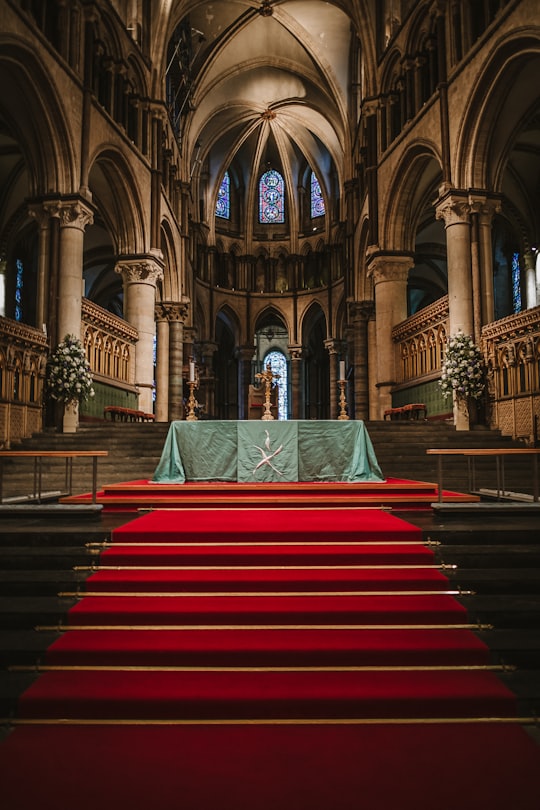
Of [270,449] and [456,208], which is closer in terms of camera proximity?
[270,449]

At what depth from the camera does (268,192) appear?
3312 centimetres

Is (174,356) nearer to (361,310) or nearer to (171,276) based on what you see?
(171,276)

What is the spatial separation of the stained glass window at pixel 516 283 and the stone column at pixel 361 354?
16.4 ft

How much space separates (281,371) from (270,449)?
31295 mm

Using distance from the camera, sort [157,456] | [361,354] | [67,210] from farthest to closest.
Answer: [361,354]
[67,210]
[157,456]

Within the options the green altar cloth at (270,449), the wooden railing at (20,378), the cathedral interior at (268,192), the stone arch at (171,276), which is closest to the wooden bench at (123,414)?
the cathedral interior at (268,192)

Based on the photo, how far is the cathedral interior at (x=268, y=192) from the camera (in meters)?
12.6

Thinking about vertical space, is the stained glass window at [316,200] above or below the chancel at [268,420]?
above

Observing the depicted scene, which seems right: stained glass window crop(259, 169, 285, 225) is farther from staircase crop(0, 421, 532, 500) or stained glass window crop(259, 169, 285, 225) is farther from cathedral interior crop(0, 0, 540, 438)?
staircase crop(0, 421, 532, 500)

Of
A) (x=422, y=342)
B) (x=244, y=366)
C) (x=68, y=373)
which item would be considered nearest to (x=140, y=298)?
(x=68, y=373)
